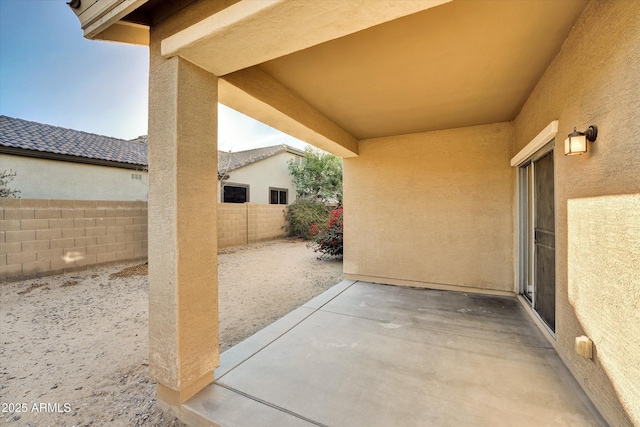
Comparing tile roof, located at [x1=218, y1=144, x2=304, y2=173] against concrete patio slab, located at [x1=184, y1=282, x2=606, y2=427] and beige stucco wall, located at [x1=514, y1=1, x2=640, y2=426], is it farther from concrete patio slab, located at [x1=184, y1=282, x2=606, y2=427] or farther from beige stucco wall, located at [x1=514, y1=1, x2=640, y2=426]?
beige stucco wall, located at [x1=514, y1=1, x2=640, y2=426]

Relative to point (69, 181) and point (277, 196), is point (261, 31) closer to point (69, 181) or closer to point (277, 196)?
point (69, 181)

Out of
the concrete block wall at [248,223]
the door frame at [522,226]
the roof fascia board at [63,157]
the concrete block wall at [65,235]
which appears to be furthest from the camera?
the concrete block wall at [248,223]

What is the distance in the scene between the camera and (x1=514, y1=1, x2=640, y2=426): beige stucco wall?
5.11ft

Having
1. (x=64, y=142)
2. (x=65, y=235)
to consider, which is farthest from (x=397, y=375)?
(x=64, y=142)

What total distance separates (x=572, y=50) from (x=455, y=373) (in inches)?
118

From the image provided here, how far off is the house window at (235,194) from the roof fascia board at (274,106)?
9.37 meters

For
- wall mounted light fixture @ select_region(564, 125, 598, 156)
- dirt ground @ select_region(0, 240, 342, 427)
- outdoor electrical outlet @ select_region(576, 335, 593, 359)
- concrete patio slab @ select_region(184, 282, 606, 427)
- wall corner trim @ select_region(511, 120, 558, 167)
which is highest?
wall corner trim @ select_region(511, 120, 558, 167)

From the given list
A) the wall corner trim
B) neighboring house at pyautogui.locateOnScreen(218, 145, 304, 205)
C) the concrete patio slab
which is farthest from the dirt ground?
neighboring house at pyautogui.locateOnScreen(218, 145, 304, 205)

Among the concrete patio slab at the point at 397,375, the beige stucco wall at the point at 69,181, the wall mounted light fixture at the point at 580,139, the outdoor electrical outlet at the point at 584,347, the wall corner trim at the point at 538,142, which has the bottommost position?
the concrete patio slab at the point at 397,375

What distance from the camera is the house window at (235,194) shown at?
12795mm

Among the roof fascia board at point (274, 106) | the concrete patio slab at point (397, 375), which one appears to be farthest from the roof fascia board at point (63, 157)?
the concrete patio slab at point (397, 375)

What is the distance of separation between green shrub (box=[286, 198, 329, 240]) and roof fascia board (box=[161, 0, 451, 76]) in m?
11.2

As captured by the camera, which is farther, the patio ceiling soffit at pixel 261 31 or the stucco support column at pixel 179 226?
the stucco support column at pixel 179 226

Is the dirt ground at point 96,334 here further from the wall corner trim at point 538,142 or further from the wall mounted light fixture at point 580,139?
the wall corner trim at point 538,142
